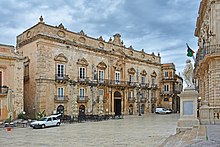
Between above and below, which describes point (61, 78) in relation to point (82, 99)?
above

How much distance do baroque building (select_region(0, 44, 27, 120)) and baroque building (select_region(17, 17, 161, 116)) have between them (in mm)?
3563

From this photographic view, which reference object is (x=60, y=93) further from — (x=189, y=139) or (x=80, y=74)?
(x=189, y=139)

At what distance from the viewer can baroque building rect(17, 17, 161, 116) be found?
29766 millimetres

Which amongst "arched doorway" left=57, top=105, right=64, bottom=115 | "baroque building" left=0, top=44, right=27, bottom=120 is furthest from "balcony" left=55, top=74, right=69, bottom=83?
"baroque building" left=0, top=44, right=27, bottom=120

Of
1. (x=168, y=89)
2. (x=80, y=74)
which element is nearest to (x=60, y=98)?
(x=80, y=74)

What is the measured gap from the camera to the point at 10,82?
82.4ft

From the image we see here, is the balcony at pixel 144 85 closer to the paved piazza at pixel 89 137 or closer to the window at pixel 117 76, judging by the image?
→ the window at pixel 117 76

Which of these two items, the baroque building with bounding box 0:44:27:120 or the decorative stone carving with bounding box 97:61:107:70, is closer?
the baroque building with bounding box 0:44:27:120

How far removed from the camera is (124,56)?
4166 cm

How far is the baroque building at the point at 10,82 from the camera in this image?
79.9ft

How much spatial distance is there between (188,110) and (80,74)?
24.0m

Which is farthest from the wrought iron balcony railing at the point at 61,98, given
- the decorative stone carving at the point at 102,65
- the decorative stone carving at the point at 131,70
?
the decorative stone carving at the point at 131,70

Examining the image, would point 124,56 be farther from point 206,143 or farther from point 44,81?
point 206,143

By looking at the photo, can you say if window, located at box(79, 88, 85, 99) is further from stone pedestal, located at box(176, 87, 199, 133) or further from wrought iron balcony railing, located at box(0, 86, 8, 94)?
stone pedestal, located at box(176, 87, 199, 133)
